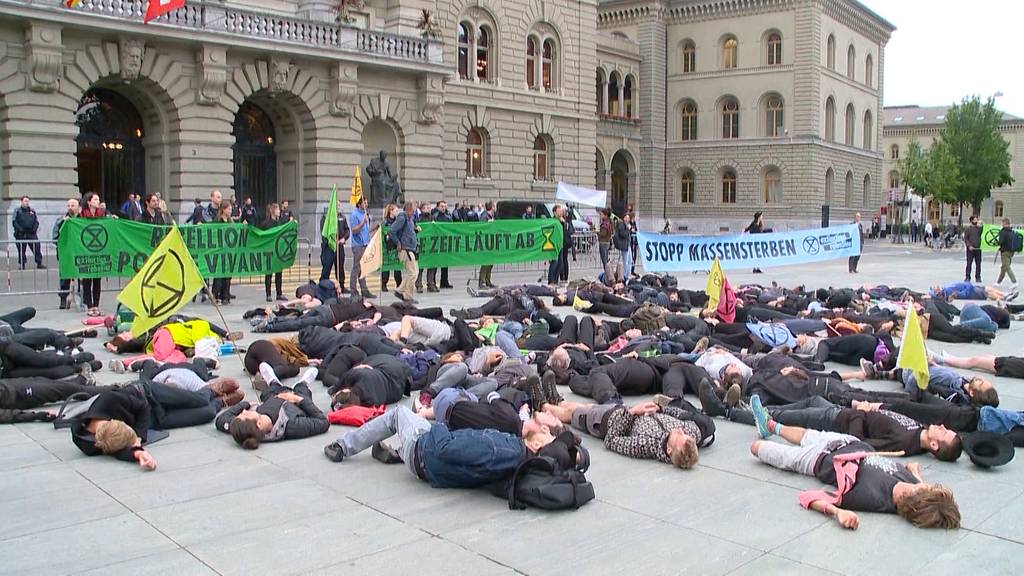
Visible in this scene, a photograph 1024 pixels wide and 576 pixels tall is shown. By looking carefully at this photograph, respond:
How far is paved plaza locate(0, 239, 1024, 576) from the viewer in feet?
17.3

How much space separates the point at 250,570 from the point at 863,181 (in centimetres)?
7059

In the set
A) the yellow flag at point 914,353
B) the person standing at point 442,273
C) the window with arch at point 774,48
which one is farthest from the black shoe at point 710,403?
the window with arch at point 774,48

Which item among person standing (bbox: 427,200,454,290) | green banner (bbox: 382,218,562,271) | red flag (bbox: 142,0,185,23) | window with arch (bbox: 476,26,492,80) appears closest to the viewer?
green banner (bbox: 382,218,562,271)

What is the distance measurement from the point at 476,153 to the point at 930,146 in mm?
73318

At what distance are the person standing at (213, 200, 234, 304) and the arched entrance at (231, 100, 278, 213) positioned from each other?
55.3 ft

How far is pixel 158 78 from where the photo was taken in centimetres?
2991

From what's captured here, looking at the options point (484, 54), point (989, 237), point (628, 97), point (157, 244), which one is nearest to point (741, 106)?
point (628, 97)

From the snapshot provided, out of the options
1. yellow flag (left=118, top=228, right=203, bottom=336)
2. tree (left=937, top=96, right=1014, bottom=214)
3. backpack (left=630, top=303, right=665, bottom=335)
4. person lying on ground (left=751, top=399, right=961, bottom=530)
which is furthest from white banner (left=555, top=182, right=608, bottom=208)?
tree (left=937, top=96, right=1014, bottom=214)

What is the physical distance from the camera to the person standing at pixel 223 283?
719 inches

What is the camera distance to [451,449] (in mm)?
Result: 6473

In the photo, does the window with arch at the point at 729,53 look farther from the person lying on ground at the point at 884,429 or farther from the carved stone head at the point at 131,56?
the person lying on ground at the point at 884,429

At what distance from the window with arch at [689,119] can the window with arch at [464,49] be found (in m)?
25.1

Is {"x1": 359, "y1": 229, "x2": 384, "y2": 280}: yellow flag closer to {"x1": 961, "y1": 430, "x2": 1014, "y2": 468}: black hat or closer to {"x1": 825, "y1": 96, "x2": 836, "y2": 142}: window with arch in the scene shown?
{"x1": 961, "y1": 430, "x2": 1014, "y2": 468}: black hat

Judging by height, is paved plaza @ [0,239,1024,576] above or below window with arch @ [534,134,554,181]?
below
